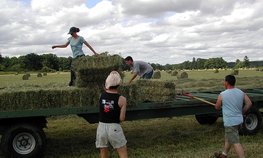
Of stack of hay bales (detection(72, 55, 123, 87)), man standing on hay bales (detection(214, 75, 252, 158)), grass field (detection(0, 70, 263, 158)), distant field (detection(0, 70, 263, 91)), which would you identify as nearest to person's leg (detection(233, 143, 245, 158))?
man standing on hay bales (detection(214, 75, 252, 158))

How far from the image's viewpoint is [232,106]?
7.10 m

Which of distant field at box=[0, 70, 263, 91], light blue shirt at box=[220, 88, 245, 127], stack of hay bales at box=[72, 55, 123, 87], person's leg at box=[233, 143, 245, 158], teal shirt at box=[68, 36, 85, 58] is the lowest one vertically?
person's leg at box=[233, 143, 245, 158]

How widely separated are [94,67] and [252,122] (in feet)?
14.0

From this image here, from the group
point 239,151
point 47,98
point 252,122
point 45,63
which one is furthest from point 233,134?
point 45,63

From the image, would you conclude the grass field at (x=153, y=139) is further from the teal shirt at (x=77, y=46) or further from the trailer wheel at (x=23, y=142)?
the teal shirt at (x=77, y=46)

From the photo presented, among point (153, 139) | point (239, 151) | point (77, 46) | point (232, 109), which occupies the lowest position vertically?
point (153, 139)

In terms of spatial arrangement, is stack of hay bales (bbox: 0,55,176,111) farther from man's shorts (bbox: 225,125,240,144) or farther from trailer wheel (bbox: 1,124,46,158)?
man's shorts (bbox: 225,125,240,144)

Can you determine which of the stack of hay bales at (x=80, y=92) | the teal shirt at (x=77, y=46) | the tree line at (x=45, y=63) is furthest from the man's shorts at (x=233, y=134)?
the tree line at (x=45, y=63)

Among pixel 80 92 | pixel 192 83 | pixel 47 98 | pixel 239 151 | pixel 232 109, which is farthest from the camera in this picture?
pixel 192 83

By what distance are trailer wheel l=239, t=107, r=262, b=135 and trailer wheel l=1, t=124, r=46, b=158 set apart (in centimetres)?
477

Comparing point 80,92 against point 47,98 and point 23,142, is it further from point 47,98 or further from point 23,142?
point 23,142

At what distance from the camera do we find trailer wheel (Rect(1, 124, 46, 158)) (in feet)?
24.8

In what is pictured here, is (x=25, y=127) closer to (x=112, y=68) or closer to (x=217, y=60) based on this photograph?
(x=112, y=68)

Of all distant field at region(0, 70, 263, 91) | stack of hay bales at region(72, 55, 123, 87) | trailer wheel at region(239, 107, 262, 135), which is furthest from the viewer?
distant field at region(0, 70, 263, 91)
